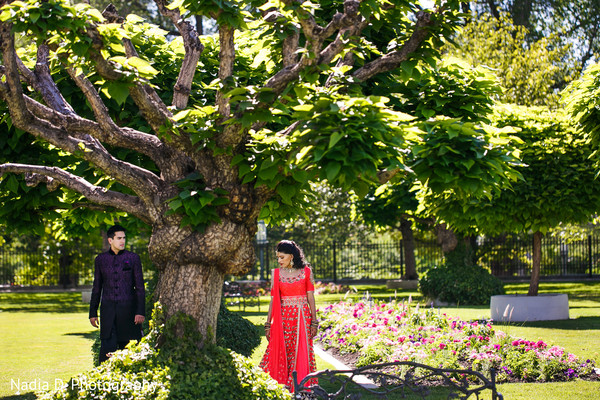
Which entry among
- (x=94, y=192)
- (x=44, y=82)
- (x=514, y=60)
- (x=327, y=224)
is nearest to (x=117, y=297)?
(x=94, y=192)

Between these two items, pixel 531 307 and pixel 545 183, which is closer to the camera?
pixel 545 183

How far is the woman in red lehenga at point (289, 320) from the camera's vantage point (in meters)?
7.57

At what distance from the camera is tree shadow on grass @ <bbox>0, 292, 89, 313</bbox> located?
22234 millimetres

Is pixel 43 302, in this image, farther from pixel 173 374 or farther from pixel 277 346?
pixel 173 374

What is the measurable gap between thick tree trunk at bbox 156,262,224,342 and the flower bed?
3.47 metres

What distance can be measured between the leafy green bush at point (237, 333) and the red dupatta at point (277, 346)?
6.49 feet

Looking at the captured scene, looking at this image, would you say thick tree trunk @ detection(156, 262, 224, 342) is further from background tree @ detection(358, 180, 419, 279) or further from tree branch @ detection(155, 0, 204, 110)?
background tree @ detection(358, 180, 419, 279)

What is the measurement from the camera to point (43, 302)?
25.3 m

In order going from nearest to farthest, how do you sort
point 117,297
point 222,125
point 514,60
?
point 222,125, point 117,297, point 514,60

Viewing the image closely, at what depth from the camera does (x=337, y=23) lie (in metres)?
5.68

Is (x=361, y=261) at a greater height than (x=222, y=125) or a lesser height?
lesser

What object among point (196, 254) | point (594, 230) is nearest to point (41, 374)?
point (196, 254)

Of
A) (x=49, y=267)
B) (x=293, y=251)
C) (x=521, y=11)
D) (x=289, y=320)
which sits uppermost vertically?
(x=521, y=11)

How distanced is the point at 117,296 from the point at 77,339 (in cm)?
729
